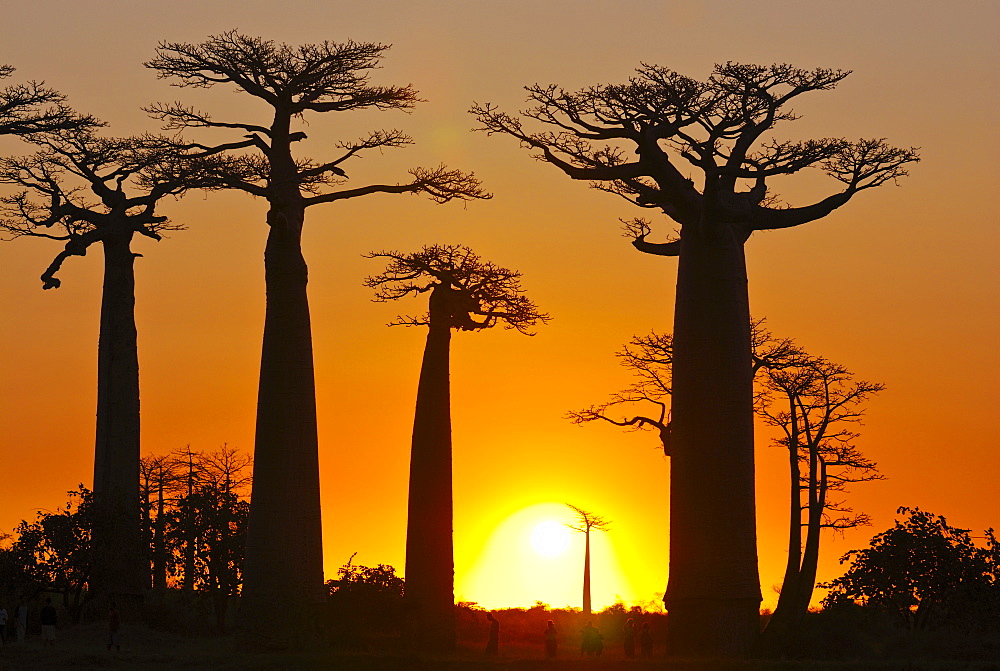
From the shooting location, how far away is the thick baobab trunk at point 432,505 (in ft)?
112

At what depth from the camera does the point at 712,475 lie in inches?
1080

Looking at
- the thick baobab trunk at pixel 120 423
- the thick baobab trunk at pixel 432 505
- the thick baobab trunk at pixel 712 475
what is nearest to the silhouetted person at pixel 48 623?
the thick baobab trunk at pixel 120 423

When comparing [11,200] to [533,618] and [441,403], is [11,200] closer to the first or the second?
[441,403]

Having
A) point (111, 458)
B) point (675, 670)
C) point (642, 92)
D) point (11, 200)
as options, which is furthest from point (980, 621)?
point (11, 200)

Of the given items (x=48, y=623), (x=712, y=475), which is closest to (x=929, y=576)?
(x=712, y=475)

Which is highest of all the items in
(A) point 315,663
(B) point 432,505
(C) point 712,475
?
(C) point 712,475

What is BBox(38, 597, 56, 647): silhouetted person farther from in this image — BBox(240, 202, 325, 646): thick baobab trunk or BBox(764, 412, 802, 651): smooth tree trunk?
BBox(764, 412, 802, 651): smooth tree trunk

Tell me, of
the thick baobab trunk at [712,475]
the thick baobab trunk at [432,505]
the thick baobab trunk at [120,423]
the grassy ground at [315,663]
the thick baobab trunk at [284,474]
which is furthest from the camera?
the thick baobab trunk at [120,423]

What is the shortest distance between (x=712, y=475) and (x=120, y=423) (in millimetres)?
15986

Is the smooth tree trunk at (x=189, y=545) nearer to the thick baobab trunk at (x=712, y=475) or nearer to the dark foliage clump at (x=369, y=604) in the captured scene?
the dark foliage clump at (x=369, y=604)

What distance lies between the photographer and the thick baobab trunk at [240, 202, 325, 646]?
1150 inches

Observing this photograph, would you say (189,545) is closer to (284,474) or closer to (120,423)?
(120,423)

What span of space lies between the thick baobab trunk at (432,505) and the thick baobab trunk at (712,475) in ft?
23.5

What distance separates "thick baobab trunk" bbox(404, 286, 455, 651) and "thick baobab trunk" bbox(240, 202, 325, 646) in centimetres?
454
